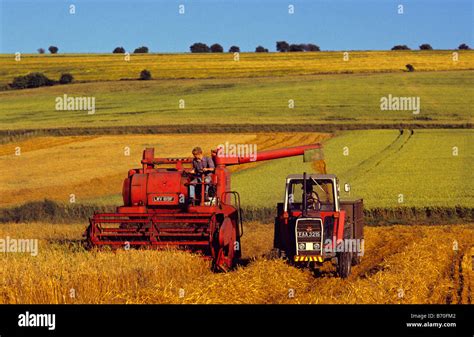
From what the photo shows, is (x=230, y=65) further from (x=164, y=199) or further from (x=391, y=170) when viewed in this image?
(x=164, y=199)

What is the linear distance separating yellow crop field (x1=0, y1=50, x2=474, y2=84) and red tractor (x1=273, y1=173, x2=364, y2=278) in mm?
58294

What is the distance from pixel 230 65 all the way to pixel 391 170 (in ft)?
163

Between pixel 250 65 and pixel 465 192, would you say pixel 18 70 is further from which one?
pixel 465 192

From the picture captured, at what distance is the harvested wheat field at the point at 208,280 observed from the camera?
1384cm

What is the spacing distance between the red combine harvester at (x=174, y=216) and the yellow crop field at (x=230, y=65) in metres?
58.2

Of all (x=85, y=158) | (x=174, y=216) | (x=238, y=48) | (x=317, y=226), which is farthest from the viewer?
(x=238, y=48)

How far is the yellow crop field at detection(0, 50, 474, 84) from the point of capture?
7888 centimetres

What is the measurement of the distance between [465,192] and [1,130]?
30840 mm

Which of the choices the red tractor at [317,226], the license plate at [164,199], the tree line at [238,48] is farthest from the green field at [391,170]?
the tree line at [238,48]

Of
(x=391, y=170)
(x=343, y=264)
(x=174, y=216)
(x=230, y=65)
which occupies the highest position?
(x=230, y=65)

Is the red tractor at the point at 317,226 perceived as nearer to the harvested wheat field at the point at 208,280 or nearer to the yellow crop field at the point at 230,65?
the harvested wheat field at the point at 208,280

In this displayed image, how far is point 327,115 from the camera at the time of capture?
55031 millimetres

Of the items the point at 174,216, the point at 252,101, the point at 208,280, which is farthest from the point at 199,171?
the point at 252,101

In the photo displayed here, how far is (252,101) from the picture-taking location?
61.6 meters
